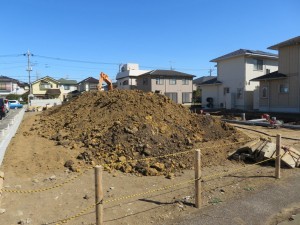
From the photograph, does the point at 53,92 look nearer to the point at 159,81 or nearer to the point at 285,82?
the point at 159,81

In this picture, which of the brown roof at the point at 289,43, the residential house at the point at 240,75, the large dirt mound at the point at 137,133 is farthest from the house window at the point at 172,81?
the large dirt mound at the point at 137,133

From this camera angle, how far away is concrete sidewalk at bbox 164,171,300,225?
4691 mm

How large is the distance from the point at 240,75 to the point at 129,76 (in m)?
25.4

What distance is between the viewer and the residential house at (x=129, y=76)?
167 feet

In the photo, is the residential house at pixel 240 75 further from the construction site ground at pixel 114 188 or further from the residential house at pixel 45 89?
the residential house at pixel 45 89

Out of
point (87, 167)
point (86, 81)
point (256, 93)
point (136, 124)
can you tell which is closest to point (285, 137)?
point (136, 124)

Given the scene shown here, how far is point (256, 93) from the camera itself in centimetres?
2781

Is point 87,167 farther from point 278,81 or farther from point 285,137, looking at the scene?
point 278,81

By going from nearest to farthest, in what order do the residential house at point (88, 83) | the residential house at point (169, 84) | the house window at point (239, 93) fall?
the house window at point (239, 93) < the residential house at point (169, 84) < the residential house at point (88, 83)

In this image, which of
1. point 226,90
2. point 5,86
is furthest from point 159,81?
point 5,86

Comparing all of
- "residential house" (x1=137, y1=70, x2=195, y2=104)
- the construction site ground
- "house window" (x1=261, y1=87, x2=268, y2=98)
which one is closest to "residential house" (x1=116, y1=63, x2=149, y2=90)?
"residential house" (x1=137, y1=70, x2=195, y2=104)

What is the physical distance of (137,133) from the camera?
364 inches

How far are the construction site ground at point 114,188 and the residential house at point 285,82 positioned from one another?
15763 mm

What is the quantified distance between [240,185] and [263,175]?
107 cm
